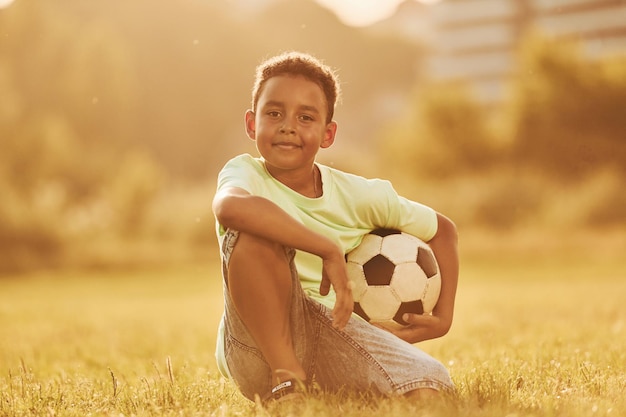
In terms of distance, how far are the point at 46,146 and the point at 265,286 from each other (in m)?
24.3

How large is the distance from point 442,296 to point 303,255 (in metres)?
0.69

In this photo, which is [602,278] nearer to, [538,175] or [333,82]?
[333,82]

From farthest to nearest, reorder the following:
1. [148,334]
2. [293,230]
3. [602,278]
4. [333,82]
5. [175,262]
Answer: [175,262], [602,278], [148,334], [333,82], [293,230]

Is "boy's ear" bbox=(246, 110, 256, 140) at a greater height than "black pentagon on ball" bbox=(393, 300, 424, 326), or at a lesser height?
greater

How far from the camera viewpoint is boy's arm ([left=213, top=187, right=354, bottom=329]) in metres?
2.61

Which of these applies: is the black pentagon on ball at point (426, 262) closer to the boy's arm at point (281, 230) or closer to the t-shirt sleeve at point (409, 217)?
the t-shirt sleeve at point (409, 217)

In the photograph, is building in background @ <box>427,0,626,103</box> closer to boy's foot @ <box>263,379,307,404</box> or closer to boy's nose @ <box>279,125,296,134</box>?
boy's nose @ <box>279,125,296,134</box>

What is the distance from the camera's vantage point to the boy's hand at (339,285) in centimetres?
265

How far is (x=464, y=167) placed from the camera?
27875 mm

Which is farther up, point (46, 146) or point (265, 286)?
point (46, 146)

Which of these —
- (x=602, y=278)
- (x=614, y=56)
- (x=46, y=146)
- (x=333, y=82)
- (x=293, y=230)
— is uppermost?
(x=614, y=56)

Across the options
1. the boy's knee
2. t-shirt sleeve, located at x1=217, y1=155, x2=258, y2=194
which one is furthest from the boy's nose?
the boy's knee

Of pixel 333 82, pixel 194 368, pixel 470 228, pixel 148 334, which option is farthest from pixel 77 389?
pixel 470 228

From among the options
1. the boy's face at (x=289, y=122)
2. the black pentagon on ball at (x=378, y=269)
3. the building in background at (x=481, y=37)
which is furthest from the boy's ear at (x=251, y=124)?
the building in background at (x=481, y=37)
